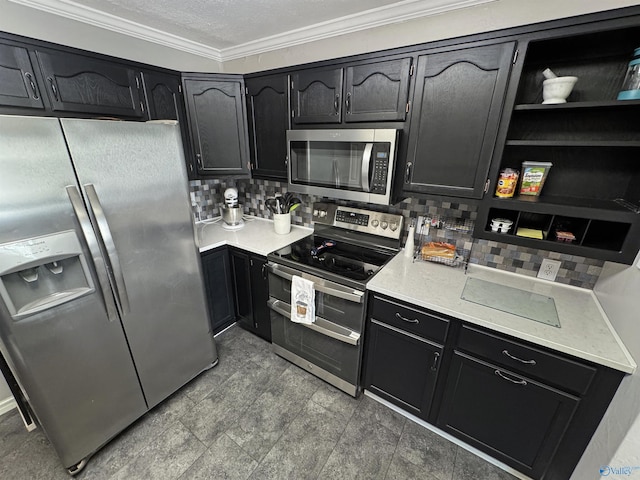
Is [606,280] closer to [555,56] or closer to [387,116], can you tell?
[555,56]

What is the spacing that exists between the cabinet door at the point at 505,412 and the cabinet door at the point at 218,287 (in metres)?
1.78

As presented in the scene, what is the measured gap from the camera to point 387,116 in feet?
5.11

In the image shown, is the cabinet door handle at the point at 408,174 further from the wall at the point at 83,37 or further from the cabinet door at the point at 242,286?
the wall at the point at 83,37

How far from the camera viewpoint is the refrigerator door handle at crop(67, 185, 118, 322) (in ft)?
3.81

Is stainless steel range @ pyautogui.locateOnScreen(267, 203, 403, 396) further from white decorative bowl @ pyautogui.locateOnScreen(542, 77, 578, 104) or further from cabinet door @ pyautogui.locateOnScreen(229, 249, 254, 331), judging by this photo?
white decorative bowl @ pyautogui.locateOnScreen(542, 77, 578, 104)

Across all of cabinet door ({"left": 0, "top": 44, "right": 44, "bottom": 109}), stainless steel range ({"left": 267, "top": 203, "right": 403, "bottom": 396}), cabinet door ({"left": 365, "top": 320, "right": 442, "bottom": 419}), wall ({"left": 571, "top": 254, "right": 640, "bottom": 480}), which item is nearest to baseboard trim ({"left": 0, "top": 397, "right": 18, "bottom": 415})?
stainless steel range ({"left": 267, "top": 203, "right": 403, "bottom": 396})

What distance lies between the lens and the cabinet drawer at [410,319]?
1397mm

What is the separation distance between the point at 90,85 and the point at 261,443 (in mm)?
2371

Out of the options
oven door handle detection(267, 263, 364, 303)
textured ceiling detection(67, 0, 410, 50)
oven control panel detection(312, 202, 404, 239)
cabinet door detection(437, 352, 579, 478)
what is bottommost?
cabinet door detection(437, 352, 579, 478)

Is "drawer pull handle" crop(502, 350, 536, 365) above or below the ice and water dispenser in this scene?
below

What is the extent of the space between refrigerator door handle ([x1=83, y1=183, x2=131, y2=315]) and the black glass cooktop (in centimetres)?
88

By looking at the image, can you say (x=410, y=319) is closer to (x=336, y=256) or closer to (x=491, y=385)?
(x=491, y=385)

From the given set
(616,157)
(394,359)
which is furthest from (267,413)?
(616,157)

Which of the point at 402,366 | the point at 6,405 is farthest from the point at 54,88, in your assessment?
the point at 402,366
